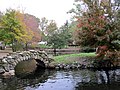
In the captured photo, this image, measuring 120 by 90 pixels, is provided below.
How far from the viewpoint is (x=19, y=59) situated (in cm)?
2142

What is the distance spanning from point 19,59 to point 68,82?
658 centimetres

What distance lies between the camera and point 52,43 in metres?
40.7

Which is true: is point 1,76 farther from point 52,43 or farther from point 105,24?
point 52,43

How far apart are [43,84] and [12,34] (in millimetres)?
17669

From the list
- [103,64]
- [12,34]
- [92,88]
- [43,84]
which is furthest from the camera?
[12,34]

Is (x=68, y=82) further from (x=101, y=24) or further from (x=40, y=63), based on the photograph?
(x=40, y=63)

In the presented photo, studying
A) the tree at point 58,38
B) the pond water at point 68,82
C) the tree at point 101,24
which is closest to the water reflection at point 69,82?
the pond water at point 68,82

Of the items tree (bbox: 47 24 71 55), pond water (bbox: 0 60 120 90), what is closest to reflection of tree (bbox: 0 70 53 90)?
pond water (bbox: 0 60 120 90)

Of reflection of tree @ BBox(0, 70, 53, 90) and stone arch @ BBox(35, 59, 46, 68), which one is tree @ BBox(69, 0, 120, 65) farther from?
reflection of tree @ BBox(0, 70, 53, 90)

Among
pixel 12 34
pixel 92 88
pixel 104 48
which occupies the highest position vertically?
pixel 12 34

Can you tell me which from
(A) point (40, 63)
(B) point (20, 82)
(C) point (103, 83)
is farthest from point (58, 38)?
(C) point (103, 83)

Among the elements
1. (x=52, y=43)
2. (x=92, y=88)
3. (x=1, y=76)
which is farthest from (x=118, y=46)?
(x=52, y=43)

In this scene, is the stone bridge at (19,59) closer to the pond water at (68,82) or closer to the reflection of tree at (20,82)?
the pond water at (68,82)

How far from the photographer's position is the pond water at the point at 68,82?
1509 cm
